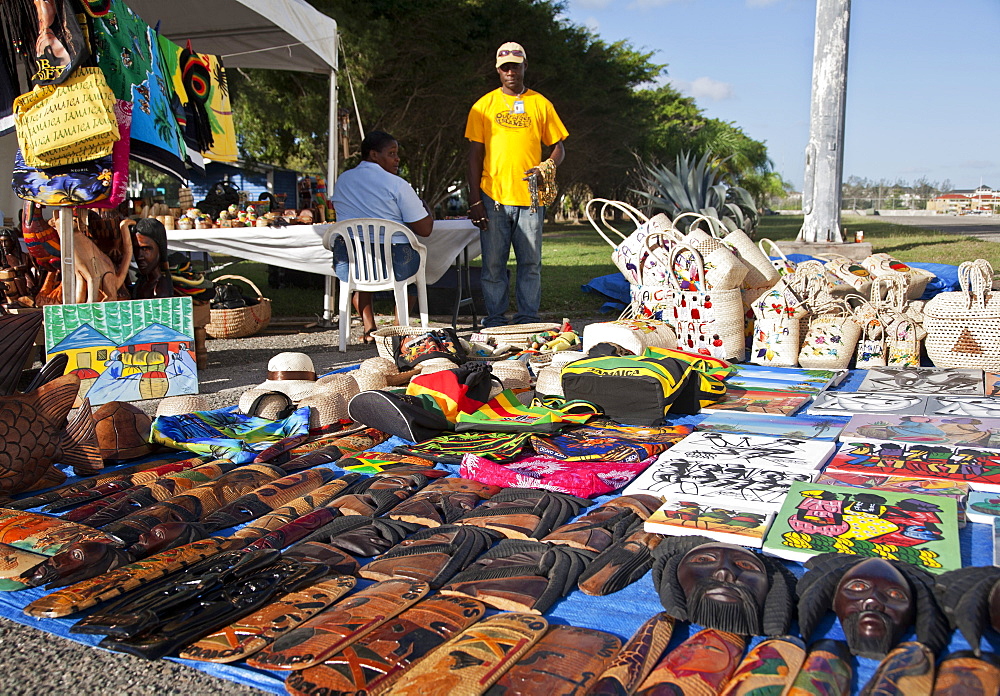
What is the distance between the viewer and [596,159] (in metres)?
28.4

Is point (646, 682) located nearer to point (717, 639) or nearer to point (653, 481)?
point (717, 639)

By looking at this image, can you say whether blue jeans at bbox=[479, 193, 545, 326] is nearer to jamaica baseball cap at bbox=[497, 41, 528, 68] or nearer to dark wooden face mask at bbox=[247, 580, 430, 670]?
jamaica baseball cap at bbox=[497, 41, 528, 68]

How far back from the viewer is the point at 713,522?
2115 millimetres

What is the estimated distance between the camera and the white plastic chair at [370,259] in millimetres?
5746

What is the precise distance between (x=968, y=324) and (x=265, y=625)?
3.99 meters

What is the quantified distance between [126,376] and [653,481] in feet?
9.12

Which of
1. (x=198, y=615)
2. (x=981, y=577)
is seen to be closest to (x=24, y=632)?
(x=198, y=615)

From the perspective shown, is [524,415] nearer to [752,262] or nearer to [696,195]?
[752,262]

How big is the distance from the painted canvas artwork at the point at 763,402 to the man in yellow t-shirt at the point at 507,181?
7.04 feet

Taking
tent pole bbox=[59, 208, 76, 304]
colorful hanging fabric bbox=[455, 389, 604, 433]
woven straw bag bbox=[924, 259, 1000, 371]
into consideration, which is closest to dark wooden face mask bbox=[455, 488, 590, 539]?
colorful hanging fabric bbox=[455, 389, 604, 433]

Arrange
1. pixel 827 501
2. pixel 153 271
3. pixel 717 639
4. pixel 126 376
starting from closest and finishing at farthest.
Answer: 1. pixel 717 639
2. pixel 827 501
3. pixel 126 376
4. pixel 153 271

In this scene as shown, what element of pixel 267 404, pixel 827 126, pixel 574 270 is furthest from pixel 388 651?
pixel 574 270

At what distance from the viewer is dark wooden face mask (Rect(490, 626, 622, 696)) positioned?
142 centimetres

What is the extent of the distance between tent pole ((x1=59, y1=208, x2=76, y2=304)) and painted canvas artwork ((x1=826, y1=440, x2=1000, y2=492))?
358 centimetres
